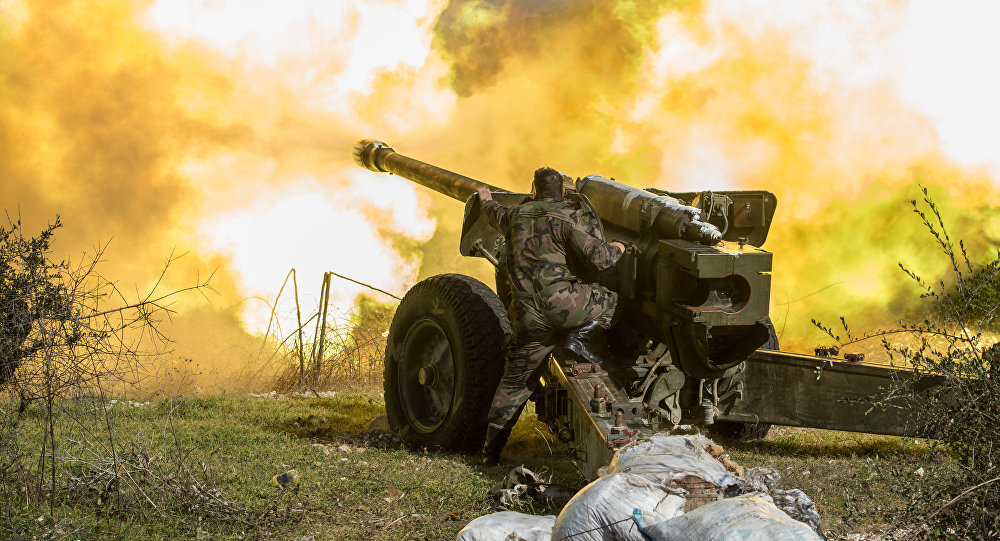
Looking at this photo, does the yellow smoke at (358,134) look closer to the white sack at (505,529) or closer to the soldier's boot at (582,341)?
the soldier's boot at (582,341)

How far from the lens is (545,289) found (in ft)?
20.3

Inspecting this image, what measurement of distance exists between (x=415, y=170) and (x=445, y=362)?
2537 millimetres

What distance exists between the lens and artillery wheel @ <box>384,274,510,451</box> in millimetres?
6652

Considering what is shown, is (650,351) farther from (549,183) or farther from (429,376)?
(429,376)

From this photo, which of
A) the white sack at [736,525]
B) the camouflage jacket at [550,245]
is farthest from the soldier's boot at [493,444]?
the white sack at [736,525]

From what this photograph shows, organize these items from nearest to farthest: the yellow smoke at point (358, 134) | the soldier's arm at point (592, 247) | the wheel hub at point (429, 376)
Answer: the soldier's arm at point (592, 247)
the wheel hub at point (429, 376)
the yellow smoke at point (358, 134)

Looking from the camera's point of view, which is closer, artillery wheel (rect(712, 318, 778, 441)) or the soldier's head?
the soldier's head

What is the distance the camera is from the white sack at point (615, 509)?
157 inches

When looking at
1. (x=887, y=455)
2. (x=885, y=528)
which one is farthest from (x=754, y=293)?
(x=887, y=455)

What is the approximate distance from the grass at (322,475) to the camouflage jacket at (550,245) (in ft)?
3.83

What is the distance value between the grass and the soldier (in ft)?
1.73

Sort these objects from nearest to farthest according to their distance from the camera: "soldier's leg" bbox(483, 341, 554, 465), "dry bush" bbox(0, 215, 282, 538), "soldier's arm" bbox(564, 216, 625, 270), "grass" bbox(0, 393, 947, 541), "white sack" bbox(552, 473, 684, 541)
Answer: "white sack" bbox(552, 473, 684, 541)
"dry bush" bbox(0, 215, 282, 538)
"grass" bbox(0, 393, 947, 541)
"soldier's arm" bbox(564, 216, 625, 270)
"soldier's leg" bbox(483, 341, 554, 465)

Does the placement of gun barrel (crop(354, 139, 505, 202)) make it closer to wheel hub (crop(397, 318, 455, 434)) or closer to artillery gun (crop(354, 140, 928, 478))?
artillery gun (crop(354, 140, 928, 478))

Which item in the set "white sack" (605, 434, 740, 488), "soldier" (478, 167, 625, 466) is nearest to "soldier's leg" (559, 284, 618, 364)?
"soldier" (478, 167, 625, 466)
